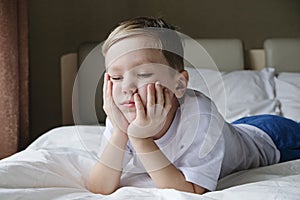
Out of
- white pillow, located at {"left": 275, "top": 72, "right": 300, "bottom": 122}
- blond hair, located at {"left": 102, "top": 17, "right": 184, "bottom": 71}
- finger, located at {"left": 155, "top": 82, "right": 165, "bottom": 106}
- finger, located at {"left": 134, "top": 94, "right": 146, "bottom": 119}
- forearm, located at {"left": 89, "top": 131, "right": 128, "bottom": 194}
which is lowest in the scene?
white pillow, located at {"left": 275, "top": 72, "right": 300, "bottom": 122}

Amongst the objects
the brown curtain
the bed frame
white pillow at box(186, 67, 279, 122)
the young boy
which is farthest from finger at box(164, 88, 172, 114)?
the bed frame

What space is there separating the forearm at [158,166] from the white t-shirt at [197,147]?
25 mm

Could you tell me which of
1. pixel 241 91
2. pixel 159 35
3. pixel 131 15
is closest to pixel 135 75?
pixel 159 35

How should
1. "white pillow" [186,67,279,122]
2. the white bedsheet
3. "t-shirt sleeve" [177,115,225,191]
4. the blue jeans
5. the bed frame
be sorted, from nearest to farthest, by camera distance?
the white bedsheet
"t-shirt sleeve" [177,115,225,191]
the blue jeans
"white pillow" [186,67,279,122]
the bed frame

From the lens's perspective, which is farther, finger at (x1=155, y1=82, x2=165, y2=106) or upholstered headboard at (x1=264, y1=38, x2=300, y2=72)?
upholstered headboard at (x1=264, y1=38, x2=300, y2=72)

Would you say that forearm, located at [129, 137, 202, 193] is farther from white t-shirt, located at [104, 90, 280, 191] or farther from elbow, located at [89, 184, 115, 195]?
elbow, located at [89, 184, 115, 195]

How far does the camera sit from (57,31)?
9.52ft

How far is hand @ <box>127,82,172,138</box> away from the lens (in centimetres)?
115

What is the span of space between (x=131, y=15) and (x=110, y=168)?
6.56 feet

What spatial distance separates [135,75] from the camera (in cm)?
117

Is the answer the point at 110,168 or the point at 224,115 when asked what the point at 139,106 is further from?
the point at 224,115

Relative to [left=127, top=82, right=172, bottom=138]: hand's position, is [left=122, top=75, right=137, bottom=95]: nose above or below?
above

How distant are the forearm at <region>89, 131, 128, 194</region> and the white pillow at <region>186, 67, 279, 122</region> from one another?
1.05 m

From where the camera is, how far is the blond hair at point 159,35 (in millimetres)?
1236
